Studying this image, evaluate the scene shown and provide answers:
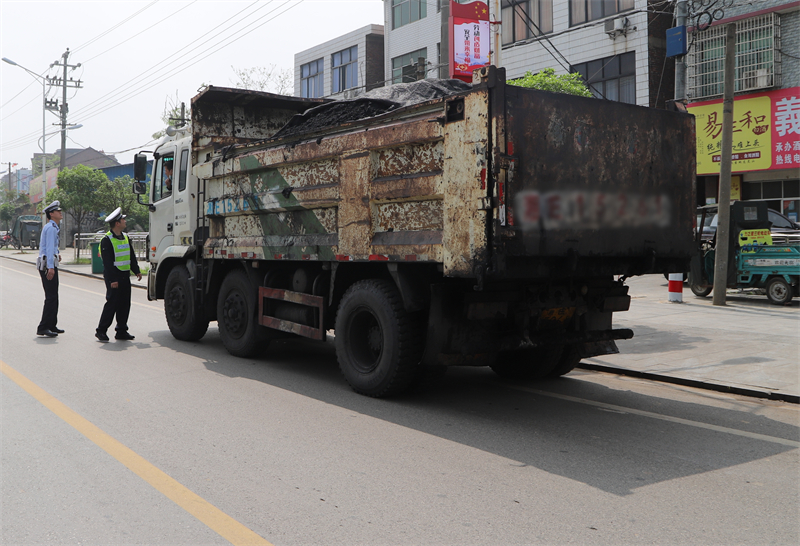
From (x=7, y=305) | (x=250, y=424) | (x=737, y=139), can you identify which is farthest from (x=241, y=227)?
(x=737, y=139)

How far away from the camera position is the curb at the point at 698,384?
6690mm

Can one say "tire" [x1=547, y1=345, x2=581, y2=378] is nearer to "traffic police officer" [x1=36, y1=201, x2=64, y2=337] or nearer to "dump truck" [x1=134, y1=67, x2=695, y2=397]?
"dump truck" [x1=134, y1=67, x2=695, y2=397]

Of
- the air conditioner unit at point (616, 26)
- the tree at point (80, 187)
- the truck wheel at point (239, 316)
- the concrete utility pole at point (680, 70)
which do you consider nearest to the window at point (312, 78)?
the tree at point (80, 187)

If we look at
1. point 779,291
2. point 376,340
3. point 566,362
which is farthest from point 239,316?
point 779,291

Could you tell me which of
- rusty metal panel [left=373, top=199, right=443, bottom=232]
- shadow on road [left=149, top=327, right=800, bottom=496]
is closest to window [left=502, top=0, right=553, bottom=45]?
shadow on road [left=149, top=327, right=800, bottom=496]

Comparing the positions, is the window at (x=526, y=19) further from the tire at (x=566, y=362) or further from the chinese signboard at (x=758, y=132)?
the tire at (x=566, y=362)

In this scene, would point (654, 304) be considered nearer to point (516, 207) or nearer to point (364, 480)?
point (516, 207)

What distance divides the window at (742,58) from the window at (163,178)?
18.2m

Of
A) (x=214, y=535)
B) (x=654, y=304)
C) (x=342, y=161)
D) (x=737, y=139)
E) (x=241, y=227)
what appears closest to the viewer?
(x=214, y=535)

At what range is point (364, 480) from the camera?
4.31 m

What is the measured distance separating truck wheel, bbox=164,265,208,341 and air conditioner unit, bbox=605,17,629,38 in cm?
1931

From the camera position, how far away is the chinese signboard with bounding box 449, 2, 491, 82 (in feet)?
36.8

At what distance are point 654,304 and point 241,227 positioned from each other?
28.5ft

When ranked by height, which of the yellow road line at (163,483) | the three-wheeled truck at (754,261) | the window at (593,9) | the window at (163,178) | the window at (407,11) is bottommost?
the yellow road line at (163,483)
